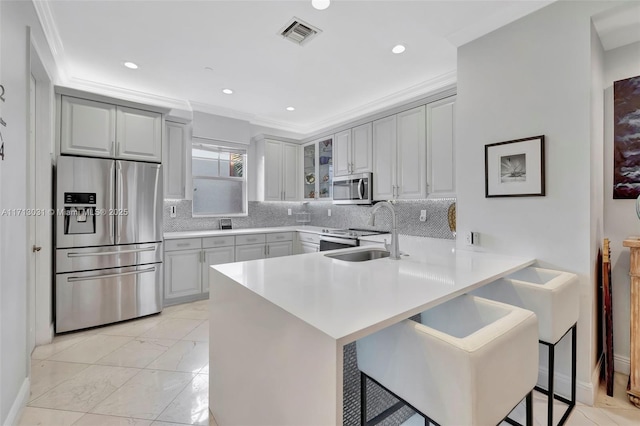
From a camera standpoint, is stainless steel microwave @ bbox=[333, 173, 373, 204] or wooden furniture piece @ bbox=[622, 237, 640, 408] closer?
wooden furniture piece @ bbox=[622, 237, 640, 408]

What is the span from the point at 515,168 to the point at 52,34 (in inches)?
146

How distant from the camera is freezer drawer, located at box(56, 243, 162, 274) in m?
2.70

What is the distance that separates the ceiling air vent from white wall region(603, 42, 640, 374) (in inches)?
86.5

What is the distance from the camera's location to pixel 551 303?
1468 mm

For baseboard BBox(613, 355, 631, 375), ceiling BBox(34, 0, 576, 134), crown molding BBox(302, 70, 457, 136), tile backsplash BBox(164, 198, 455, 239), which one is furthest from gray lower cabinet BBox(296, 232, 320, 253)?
baseboard BBox(613, 355, 631, 375)

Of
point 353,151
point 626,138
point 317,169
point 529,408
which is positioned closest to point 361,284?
point 529,408

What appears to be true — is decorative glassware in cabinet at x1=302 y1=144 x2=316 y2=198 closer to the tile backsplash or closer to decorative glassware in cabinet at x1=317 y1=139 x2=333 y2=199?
decorative glassware in cabinet at x1=317 y1=139 x2=333 y2=199

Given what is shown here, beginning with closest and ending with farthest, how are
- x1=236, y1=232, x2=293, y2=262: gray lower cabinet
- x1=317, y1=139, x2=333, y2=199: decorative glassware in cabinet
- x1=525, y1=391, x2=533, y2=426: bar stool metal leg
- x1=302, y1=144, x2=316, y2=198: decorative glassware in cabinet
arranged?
x1=525, y1=391, x2=533, y2=426: bar stool metal leg, x1=236, y1=232, x2=293, y2=262: gray lower cabinet, x1=317, y1=139, x2=333, y2=199: decorative glassware in cabinet, x1=302, y1=144, x2=316, y2=198: decorative glassware in cabinet

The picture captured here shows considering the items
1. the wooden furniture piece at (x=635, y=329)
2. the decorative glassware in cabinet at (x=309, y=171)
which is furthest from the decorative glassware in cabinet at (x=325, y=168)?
the wooden furniture piece at (x=635, y=329)

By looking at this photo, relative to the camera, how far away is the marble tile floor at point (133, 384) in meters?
1.68

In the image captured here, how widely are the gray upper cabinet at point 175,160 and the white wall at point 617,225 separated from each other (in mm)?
4371

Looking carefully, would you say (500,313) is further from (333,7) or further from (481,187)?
(333,7)

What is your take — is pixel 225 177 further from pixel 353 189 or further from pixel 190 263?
pixel 353 189

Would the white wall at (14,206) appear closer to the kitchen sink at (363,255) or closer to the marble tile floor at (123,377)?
the marble tile floor at (123,377)
